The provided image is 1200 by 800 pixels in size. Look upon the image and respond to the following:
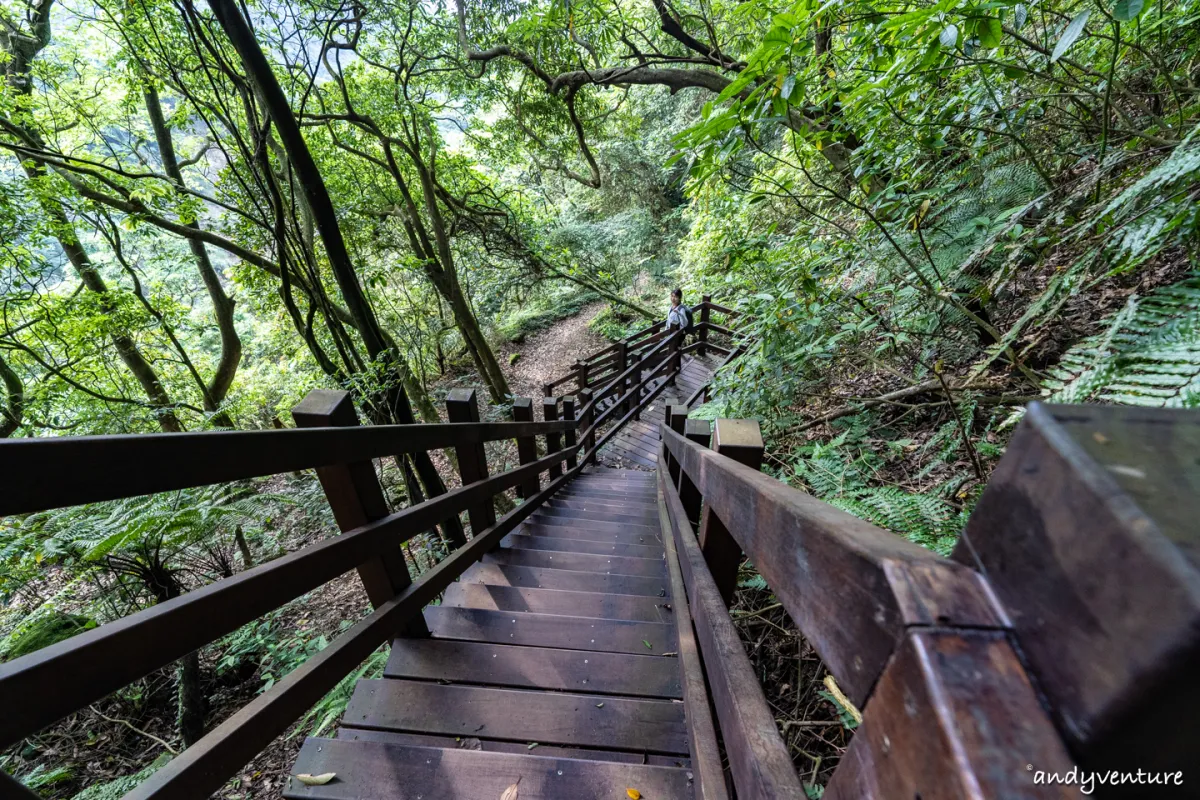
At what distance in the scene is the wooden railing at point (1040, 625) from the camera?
0.75 ft

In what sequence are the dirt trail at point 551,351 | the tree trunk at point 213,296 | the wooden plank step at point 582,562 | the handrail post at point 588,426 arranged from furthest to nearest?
1. the dirt trail at point 551,351
2. the tree trunk at point 213,296
3. the handrail post at point 588,426
4. the wooden plank step at point 582,562

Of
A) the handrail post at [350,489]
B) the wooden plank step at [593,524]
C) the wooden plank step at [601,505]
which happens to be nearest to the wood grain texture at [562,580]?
the handrail post at [350,489]

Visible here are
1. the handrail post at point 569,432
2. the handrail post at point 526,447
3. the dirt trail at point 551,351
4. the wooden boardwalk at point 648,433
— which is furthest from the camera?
the dirt trail at point 551,351

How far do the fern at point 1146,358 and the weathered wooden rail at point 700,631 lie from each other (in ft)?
3.81

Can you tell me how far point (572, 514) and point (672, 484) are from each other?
4.39ft

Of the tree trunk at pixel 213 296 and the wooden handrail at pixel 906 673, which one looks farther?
the tree trunk at pixel 213 296

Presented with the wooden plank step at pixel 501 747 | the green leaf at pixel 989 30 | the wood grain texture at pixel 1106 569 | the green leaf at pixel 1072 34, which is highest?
the green leaf at pixel 989 30

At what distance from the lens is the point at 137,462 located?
0.86 metres

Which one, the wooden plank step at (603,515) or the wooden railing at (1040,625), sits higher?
the wooden railing at (1040,625)

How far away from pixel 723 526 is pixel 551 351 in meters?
13.5

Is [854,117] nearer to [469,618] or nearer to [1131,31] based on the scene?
[1131,31]

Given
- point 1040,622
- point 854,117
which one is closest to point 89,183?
point 854,117

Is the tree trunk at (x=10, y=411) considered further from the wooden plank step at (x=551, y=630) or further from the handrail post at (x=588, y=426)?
the wooden plank step at (x=551, y=630)

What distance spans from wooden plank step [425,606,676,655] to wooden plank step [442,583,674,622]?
16 cm
